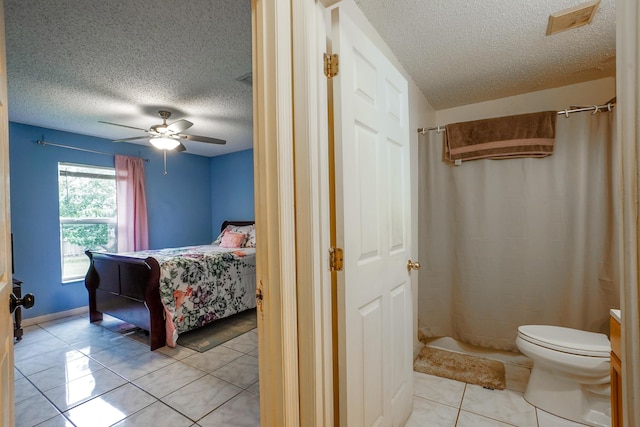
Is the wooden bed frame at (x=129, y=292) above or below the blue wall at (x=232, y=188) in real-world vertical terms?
below

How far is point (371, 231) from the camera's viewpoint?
1.26m

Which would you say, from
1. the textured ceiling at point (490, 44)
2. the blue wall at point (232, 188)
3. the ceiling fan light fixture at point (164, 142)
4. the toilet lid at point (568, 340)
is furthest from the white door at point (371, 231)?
the blue wall at point (232, 188)

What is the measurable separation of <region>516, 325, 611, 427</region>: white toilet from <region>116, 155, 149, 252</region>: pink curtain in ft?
15.4

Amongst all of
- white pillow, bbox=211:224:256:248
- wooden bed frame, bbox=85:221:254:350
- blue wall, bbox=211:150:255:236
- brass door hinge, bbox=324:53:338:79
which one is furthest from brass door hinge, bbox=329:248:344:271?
blue wall, bbox=211:150:255:236

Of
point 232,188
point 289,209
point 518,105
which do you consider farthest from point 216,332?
point 518,105

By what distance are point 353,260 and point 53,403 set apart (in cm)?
229

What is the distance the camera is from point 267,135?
0.99 metres

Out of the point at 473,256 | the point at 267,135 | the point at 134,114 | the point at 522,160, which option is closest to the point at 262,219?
the point at 267,135

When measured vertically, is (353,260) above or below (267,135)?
below

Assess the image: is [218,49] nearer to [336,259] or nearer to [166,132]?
[166,132]

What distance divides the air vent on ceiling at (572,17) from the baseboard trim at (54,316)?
5399mm

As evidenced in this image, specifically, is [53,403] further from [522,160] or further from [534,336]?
[522,160]

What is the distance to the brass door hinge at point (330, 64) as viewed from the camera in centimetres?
108

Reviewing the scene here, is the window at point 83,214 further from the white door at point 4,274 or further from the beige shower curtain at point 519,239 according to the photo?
the beige shower curtain at point 519,239
